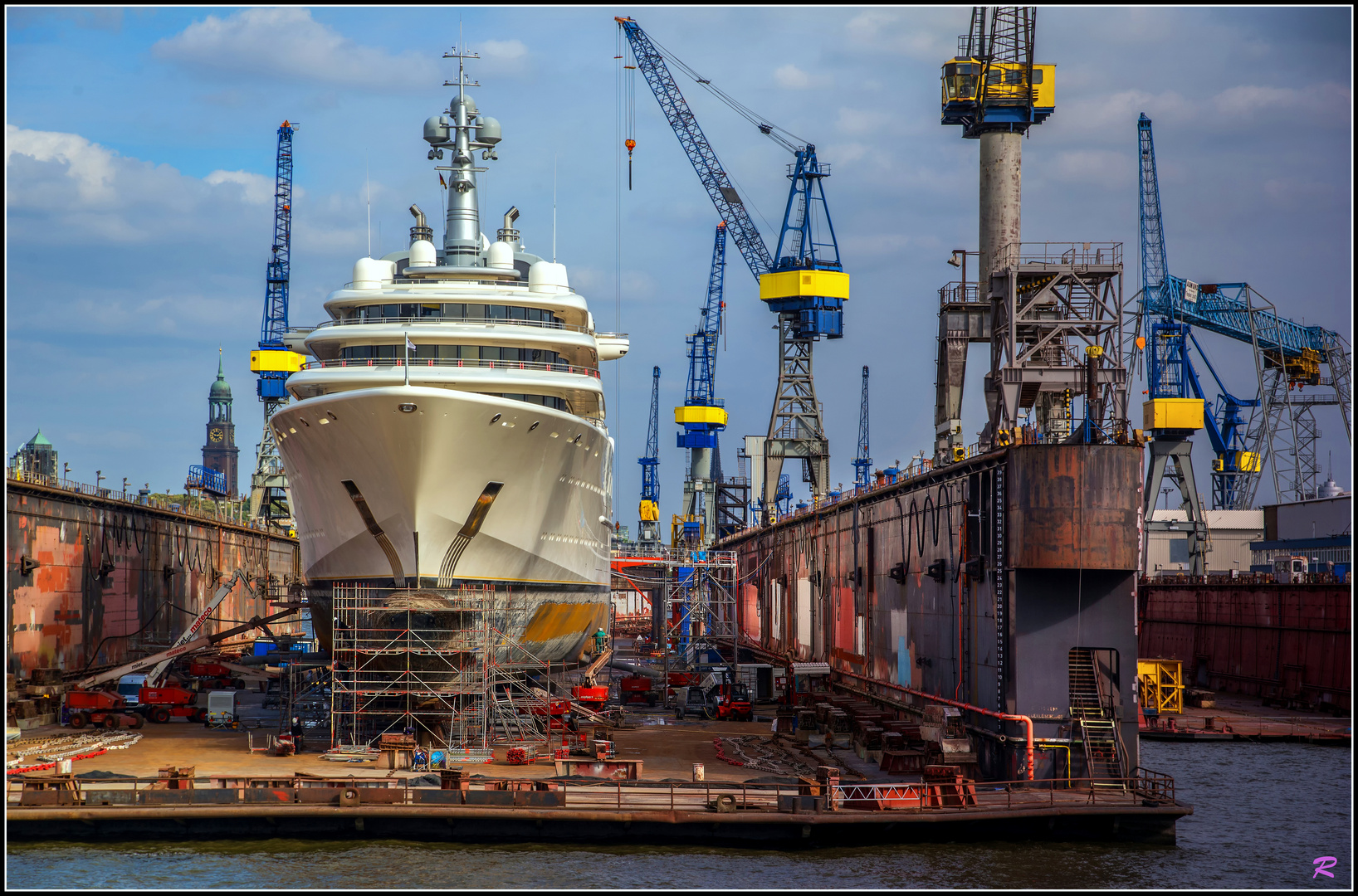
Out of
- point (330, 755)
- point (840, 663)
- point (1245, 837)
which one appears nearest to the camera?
point (1245, 837)

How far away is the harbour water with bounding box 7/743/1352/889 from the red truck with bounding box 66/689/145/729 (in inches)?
479

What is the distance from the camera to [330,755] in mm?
31203

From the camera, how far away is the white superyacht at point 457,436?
3378cm

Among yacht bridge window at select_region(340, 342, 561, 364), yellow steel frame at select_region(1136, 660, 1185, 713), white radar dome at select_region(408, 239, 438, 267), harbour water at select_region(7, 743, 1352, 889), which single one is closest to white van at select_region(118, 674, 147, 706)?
yacht bridge window at select_region(340, 342, 561, 364)

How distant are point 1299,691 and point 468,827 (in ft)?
120

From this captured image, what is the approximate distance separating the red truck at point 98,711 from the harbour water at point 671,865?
1217 cm

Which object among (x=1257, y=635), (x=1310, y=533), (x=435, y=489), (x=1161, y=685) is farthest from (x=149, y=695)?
(x=1310, y=533)

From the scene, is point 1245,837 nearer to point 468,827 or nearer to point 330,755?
point 468,827

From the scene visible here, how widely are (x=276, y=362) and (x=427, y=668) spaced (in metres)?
59.0

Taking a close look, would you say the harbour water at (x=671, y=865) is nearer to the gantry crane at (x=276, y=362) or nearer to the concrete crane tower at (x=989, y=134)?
the concrete crane tower at (x=989, y=134)

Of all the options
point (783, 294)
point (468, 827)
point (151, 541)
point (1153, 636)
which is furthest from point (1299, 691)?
point (151, 541)

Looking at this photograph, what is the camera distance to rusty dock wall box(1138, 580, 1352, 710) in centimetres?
4612

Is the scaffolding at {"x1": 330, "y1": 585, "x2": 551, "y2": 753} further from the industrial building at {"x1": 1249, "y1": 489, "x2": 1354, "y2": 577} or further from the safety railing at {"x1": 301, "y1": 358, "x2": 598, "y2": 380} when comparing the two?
the industrial building at {"x1": 1249, "y1": 489, "x2": 1354, "y2": 577}

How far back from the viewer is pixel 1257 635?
5353 cm
